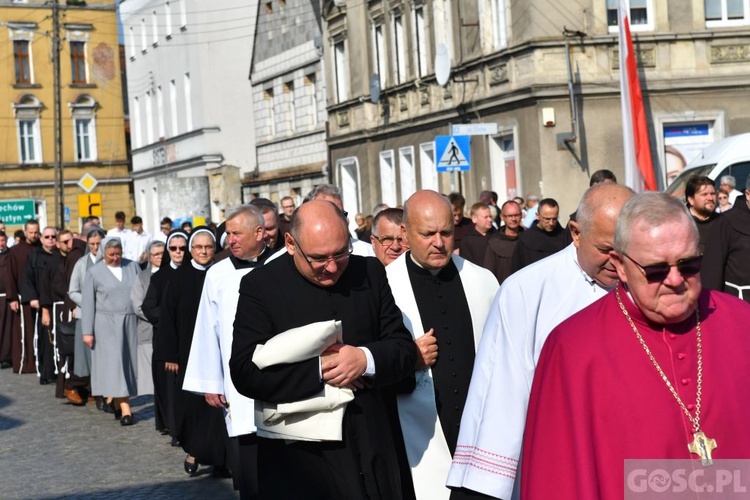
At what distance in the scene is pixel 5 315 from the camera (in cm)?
2330

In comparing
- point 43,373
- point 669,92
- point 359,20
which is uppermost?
point 359,20

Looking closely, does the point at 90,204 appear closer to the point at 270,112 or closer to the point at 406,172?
the point at 406,172

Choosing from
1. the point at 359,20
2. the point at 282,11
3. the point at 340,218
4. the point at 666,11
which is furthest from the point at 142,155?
the point at 340,218

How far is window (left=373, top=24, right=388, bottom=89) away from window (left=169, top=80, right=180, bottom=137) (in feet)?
75.4

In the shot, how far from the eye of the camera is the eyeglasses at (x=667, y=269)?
161 inches

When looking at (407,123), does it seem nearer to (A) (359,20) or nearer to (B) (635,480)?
(A) (359,20)

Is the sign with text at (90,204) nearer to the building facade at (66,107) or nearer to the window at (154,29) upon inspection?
the window at (154,29)

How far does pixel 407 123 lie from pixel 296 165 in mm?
12050

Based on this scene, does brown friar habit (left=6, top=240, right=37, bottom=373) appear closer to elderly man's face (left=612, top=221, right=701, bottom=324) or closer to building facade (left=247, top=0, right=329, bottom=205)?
elderly man's face (left=612, top=221, right=701, bottom=324)

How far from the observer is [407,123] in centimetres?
3609

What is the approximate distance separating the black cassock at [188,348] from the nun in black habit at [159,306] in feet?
0.79

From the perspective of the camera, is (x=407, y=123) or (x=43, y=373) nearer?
(x=43, y=373)

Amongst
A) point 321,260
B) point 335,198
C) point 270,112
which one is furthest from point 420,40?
point 321,260

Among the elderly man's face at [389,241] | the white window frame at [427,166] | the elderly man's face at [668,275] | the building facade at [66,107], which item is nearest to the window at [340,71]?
the white window frame at [427,166]
